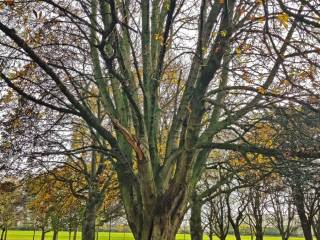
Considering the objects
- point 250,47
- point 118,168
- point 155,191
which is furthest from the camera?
point 118,168

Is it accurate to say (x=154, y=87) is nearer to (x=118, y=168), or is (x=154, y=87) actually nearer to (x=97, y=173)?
(x=118, y=168)

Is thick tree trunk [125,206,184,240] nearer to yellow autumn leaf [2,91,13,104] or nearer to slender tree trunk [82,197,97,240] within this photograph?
yellow autumn leaf [2,91,13,104]

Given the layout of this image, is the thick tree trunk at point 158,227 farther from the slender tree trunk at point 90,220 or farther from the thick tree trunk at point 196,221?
the slender tree trunk at point 90,220

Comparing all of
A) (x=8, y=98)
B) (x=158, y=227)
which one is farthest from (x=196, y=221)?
(x=8, y=98)

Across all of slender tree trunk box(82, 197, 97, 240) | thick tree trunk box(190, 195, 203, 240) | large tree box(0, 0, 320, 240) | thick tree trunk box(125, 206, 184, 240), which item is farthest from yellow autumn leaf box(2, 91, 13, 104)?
thick tree trunk box(190, 195, 203, 240)

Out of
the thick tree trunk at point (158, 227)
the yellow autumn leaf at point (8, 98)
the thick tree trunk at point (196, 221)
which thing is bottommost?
the thick tree trunk at point (158, 227)

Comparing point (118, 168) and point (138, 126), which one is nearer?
point (138, 126)

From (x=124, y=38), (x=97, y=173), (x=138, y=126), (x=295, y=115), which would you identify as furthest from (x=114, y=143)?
(x=97, y=173)

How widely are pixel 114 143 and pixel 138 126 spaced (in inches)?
23.1

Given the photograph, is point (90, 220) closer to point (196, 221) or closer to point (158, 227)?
point (196, 221)

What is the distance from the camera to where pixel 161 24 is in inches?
363

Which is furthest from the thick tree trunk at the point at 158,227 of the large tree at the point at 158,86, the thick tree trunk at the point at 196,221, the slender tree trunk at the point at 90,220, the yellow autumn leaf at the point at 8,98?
the slender tree trunk at the point at 90,220

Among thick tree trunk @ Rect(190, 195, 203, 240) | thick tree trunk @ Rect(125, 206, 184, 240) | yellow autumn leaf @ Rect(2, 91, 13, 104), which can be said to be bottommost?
thick tree trunk @ Rect(125, 206, 184, 240)

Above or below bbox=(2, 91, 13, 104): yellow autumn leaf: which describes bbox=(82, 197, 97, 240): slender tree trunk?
below
